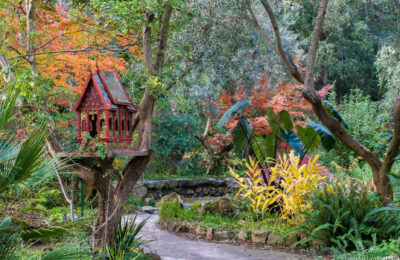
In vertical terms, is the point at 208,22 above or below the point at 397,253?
above

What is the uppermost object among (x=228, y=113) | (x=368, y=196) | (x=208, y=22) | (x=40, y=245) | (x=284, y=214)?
(x=208, y=22)

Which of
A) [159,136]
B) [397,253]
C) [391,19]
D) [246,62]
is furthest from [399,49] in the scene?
[397,253]

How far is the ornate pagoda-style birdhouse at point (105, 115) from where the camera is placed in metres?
3.87

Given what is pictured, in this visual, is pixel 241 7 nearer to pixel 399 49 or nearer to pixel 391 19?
pixel 399 49

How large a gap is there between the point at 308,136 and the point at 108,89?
4.82m

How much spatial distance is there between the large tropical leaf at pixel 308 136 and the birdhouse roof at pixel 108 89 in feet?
14.4

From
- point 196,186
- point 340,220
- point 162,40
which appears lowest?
point 196,186

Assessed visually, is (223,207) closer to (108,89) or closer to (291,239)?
(291,239)

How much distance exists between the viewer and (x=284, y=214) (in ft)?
20.6

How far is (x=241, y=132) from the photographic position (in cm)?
769

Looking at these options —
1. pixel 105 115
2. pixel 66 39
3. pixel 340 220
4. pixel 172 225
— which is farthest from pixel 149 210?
pixel 105 115

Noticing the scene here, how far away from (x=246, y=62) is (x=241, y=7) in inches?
70.6

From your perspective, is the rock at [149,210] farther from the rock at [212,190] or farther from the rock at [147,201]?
the rock at [212,190]

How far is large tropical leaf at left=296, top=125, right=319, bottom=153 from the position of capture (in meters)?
7.29
